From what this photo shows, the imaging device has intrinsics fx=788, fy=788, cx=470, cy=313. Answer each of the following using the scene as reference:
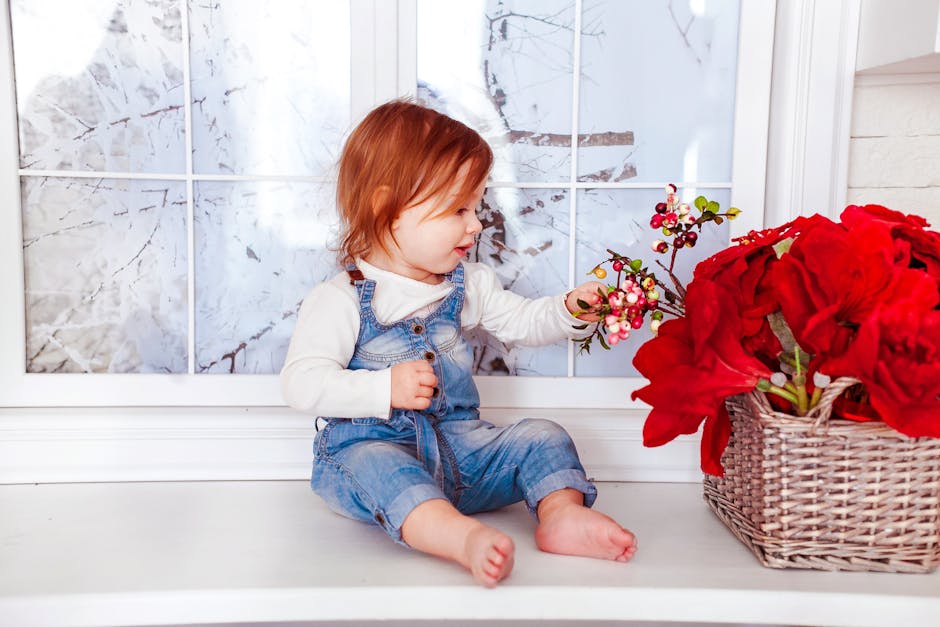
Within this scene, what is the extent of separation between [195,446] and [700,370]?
92cm

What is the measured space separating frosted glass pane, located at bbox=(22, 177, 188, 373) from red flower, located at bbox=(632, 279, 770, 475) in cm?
92

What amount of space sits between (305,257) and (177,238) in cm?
24

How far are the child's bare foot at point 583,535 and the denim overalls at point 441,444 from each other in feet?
0.25

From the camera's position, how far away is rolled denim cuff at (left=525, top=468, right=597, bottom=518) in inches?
45.4

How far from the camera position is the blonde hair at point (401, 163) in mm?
1236

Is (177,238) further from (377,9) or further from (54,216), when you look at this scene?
(377,9)

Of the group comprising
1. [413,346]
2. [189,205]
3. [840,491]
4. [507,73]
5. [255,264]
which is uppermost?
[507,73]

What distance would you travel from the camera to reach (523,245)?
1.52 m

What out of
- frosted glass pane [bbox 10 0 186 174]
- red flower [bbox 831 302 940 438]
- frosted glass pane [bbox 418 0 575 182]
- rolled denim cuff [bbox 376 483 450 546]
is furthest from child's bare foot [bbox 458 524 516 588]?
frosted glass pane [bbox 10 0 186 174]

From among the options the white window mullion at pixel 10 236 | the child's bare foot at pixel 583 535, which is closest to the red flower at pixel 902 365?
→ the child's bare foot at pixel 583 535

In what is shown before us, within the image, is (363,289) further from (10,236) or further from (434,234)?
(10,236)

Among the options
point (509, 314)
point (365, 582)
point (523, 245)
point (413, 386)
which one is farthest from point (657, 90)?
point (365, 582)

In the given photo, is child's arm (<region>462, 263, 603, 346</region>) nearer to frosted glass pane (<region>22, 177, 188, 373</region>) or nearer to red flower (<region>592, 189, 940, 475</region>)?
red flower (<region>592, 189, 940, 475</region>)

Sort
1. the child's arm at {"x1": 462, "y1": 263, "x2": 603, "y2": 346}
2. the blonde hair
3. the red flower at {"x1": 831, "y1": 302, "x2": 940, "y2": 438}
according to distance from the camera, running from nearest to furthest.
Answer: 1. the red flower at {"x1": 831, "y1": 302, "x2": 940, "y2": 438}
2. the blonde hair
3. the child's arm at {"x1": 462, "y1": 263, "x2": 603, "y2": 346}
